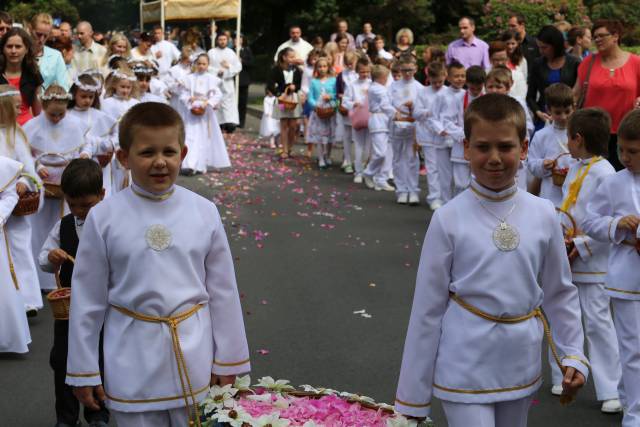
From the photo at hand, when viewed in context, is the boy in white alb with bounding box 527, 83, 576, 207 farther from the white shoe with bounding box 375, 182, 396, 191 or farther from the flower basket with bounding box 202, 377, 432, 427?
the white shoe with bounding box 375, 182, 396, 191

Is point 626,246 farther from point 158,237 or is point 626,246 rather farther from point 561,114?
point 158,237

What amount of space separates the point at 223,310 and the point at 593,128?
3150mm

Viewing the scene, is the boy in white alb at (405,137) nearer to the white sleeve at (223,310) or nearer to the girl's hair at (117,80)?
the girl's hair at (117,80)

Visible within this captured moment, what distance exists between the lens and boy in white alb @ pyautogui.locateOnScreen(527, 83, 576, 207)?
Result: 786 centimetres

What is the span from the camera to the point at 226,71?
2433cm

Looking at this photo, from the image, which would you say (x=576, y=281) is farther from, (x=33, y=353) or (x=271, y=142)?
(x=271, y=142)

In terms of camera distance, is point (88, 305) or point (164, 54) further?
point (164, 54)

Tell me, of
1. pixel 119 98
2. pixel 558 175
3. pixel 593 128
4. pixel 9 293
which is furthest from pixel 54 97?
pixel 593 128

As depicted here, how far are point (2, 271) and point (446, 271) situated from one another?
4.47 m

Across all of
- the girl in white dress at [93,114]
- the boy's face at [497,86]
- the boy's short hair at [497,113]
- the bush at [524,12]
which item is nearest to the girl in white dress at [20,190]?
the girl in white dress at [93,114]

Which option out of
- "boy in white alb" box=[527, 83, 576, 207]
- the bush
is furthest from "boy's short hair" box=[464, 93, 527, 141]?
the bush

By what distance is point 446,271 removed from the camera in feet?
13.3

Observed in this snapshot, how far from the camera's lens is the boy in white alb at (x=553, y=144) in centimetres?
786

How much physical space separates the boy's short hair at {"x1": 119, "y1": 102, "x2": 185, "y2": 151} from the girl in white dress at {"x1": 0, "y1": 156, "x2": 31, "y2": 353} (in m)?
3.32
